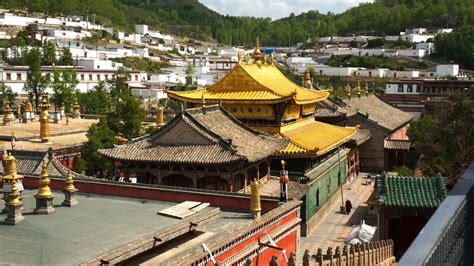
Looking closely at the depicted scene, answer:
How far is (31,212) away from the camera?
16.8 meters

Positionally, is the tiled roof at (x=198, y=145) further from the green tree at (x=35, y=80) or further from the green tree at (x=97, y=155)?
the green tree at (x=35, y=80)

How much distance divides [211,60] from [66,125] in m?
79.4

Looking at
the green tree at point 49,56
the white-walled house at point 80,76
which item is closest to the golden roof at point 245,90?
the white-walled house at point 80,76

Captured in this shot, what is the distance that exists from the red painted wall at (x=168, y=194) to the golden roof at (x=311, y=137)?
28.2 ft

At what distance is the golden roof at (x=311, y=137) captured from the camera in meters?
28.2

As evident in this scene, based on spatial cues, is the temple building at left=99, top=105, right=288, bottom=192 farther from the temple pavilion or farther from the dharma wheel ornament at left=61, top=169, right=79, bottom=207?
the dharma wheel ornament at left=61, top=169, right=79, bottom=207

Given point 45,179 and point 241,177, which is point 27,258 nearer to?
point 45,179

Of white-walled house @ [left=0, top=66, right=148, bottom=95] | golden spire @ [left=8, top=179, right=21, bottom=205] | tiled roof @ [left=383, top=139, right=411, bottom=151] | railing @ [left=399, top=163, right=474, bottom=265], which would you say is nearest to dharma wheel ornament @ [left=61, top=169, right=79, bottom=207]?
golden spire @ [left=8, top=179, right=21, bottom=205]

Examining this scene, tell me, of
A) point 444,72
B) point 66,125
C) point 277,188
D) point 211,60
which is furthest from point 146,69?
point 277,188

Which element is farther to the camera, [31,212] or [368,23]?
[368,23]

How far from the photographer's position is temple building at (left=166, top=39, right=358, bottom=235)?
2839 cm

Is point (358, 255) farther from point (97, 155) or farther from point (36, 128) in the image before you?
Result: point (36, 128)

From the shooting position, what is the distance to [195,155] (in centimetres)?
2328

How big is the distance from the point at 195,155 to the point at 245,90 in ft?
28.4
